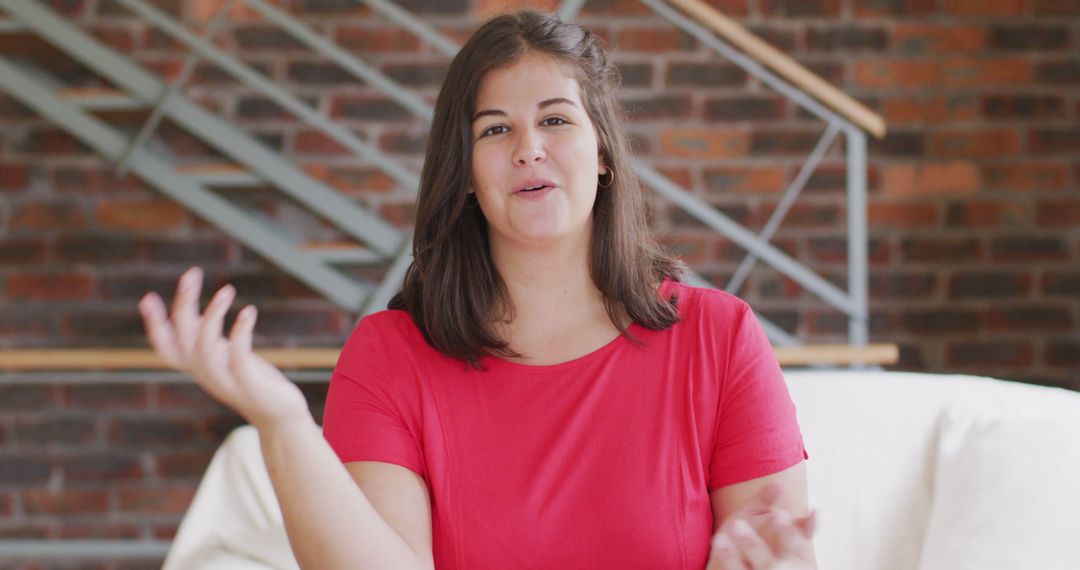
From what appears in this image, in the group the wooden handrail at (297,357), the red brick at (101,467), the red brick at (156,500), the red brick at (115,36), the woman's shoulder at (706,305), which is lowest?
the red brick at (156,500)

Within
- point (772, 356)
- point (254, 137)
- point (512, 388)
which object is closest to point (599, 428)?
point (512, 388)

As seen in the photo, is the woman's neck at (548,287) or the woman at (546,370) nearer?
the woman at (546,370)

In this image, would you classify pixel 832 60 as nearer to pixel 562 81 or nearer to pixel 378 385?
pixel 562 81

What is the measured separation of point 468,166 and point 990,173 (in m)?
2.11

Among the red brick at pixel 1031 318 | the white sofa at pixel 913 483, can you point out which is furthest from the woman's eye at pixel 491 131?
the red brick at pixel 1031 318

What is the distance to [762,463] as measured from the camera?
4.06ft

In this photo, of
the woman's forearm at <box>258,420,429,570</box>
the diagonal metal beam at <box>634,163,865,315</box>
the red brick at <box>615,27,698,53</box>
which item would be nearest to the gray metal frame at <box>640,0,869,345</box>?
the diagonal metal beam at <box>634,163,865,315</box>

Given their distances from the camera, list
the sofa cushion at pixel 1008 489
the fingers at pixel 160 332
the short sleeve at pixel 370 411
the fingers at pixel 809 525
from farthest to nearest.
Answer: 1. the sofa cushion at pixel 1008 489
2. the short sleeve at pixel 370 411
3. the fingers at pixel 809 525
4. the fingers at pixel 160 332

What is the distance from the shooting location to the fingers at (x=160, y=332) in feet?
2.62

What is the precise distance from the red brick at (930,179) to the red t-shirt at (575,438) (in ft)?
5.73

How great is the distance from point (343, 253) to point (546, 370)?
1479 millimetres

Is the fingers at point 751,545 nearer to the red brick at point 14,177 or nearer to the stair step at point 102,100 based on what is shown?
the stair step at point 102,100

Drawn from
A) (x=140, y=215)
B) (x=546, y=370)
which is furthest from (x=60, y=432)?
(x=546, y=370)

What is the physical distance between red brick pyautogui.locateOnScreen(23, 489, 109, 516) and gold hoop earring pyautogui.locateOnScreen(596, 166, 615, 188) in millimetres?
2051
